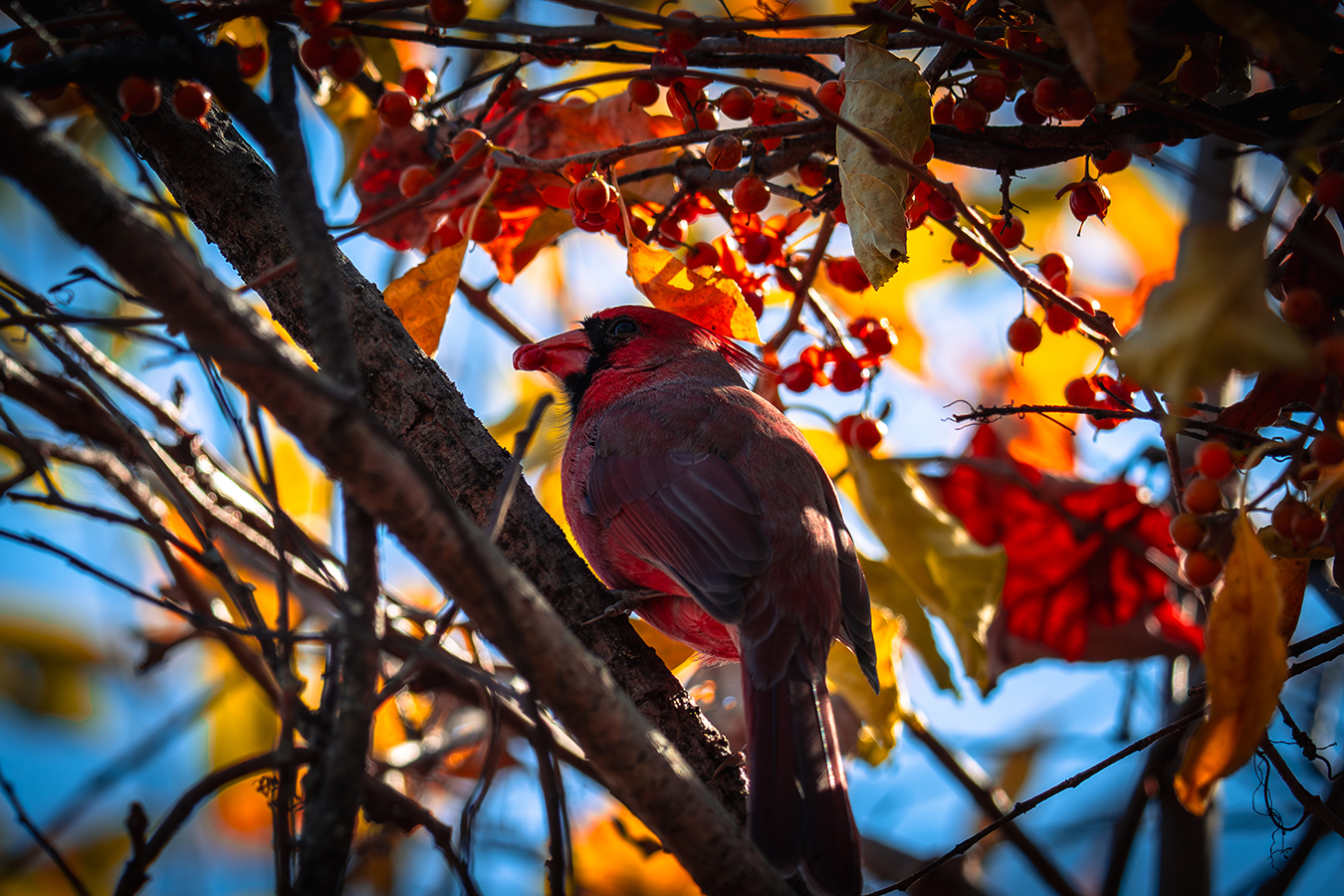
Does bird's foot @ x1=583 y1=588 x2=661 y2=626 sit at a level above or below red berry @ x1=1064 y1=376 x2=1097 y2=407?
below

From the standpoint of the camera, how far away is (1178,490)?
1791 mm

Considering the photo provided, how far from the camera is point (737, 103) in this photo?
2025 mm

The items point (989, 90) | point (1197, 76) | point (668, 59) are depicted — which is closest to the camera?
point (1197, 76)

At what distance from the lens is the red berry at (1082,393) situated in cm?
213

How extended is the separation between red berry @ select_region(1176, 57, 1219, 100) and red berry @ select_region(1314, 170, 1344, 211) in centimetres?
30

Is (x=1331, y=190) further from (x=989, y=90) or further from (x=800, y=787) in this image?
(x=800, y=787)

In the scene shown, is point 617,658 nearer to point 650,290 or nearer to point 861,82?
point 650,290

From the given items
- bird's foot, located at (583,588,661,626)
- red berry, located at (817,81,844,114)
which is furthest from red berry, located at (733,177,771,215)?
bird's foot, located at (583,588,661,626)

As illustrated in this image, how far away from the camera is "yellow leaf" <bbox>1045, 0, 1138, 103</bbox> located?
126 centimetres

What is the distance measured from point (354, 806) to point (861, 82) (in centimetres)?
140

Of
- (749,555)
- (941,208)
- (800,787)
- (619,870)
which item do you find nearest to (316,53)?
(941,208)

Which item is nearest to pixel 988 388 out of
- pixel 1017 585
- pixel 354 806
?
pixel 1017 585

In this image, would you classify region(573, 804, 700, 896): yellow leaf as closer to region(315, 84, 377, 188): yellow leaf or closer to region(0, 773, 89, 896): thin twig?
region(0, 773, 89, 896): thin twig

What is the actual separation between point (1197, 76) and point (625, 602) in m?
1.50
